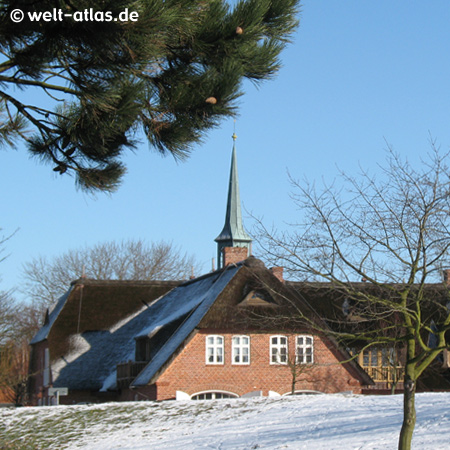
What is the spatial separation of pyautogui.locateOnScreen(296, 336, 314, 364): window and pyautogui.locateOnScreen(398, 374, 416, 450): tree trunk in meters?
18.4

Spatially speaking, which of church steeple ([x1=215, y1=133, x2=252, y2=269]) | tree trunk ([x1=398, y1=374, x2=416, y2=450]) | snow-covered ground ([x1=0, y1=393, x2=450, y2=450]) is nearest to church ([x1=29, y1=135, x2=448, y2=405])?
snow-covered ground ([x1=0, y1=393, x2=450, y2=450])

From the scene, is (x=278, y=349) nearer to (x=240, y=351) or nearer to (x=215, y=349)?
(x=240, y=351)

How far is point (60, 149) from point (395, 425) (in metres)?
9.63

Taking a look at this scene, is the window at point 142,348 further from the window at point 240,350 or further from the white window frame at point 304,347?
the white window frame at point 304,347

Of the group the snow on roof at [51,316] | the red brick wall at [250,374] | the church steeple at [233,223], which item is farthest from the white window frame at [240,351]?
the church steeple at [233,223]

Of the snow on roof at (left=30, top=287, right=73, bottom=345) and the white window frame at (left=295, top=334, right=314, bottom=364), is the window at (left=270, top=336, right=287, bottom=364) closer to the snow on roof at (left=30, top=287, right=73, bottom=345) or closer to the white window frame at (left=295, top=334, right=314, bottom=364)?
the white window frame at (left=295, top=334, right=314, bottom=364)

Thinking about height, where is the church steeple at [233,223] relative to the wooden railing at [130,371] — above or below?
above

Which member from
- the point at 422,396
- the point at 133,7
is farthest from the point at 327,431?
the point at 133,7

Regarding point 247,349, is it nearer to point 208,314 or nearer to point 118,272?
point 208,314

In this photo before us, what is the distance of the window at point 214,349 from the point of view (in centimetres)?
3092

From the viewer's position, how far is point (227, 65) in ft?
31.4

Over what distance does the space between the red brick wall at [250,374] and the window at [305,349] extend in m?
0.21

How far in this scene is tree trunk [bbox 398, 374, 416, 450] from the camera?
12.2 metres

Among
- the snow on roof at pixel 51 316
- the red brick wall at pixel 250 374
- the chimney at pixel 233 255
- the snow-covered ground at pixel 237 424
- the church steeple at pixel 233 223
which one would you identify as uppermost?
the church steeple at pixel 233 223
